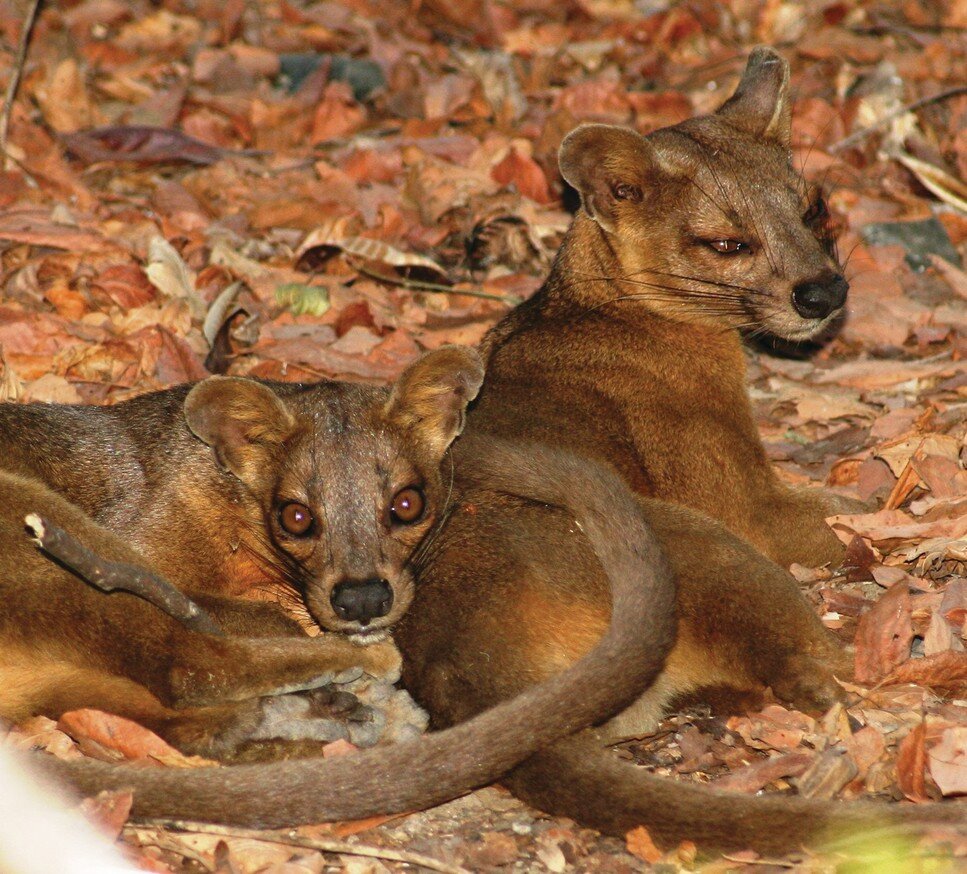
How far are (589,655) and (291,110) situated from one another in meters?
7.11

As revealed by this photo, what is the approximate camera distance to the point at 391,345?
7410 mm

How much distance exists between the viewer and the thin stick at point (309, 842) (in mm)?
3939

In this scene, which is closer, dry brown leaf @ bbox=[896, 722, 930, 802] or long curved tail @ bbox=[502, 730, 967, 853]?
long curved tail @ bbox=[502, 730, 967, 853]

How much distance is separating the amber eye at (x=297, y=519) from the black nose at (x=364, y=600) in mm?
363

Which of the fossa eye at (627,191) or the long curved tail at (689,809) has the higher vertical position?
the fossa eye at (627,191)

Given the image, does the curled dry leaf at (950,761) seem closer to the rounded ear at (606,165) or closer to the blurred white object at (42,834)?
the blurred white object at (42,834)

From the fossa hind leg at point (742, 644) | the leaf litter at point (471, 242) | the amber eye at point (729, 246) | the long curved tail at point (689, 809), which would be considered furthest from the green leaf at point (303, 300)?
the long curved tail at point (689, 809)

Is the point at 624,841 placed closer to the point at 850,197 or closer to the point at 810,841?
the point at 810,841

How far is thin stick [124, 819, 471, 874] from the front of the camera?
3939 millimetres

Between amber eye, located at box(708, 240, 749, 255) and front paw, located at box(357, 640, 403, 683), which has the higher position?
amber eye, located at box(708, 240, 749, 255)

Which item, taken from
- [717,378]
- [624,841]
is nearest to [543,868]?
[624,841]

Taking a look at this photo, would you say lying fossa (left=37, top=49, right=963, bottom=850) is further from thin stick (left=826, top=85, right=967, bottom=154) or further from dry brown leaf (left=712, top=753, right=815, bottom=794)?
thin stick (left=826, top=85, right=967, bottom=154)

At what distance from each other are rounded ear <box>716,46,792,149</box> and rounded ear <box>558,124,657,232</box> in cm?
69

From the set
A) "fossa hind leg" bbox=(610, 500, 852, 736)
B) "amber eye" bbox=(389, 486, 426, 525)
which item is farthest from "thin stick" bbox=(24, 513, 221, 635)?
"fossa hind leg" bbox=(610, 500, 852, 736)
